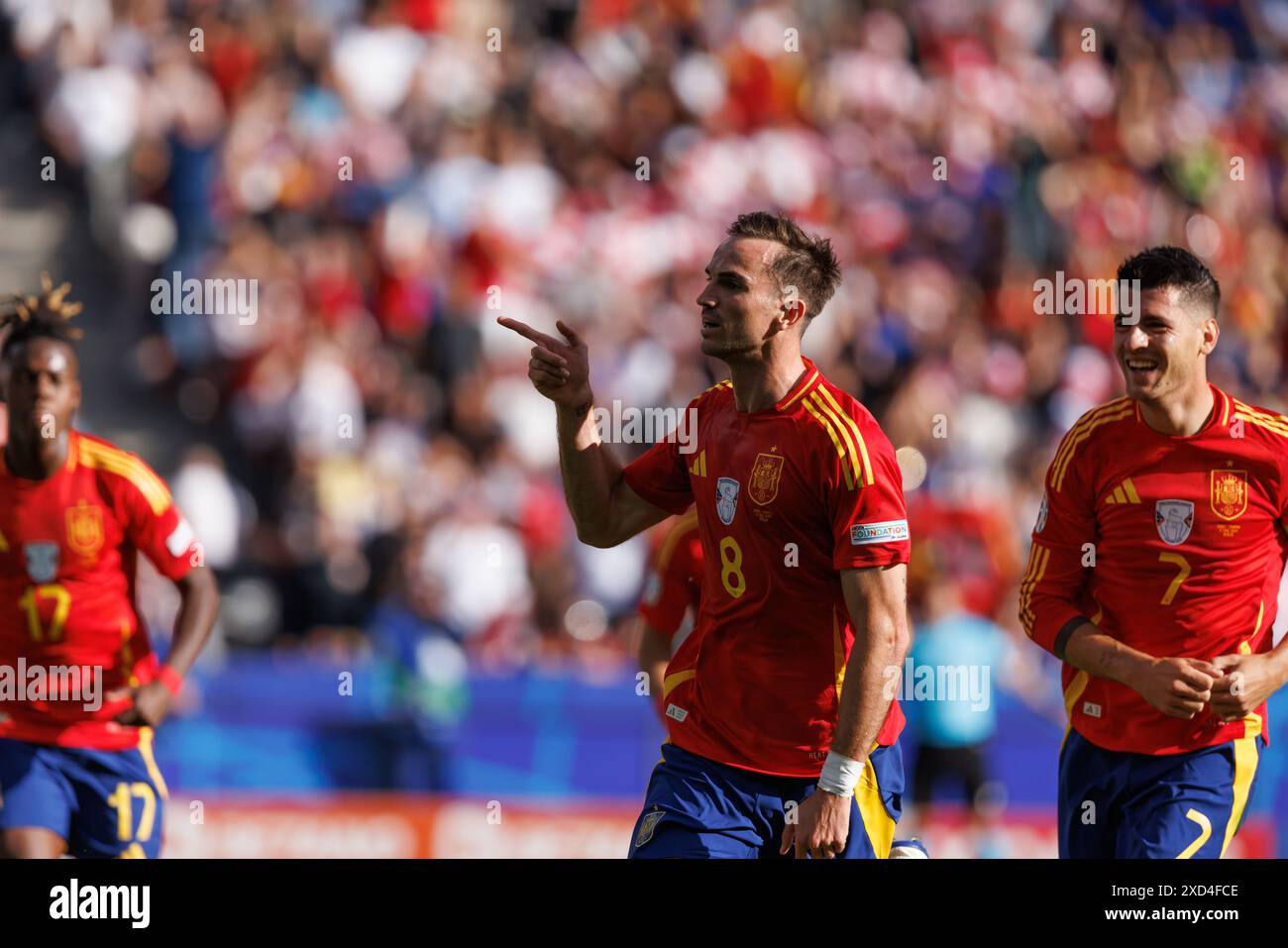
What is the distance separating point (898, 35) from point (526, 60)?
3805 mm

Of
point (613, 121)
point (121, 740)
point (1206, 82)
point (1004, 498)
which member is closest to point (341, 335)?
point (613, 121)

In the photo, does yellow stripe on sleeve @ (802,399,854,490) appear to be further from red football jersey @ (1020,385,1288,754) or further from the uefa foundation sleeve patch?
red football jersey @ (1020,385,1288,754)

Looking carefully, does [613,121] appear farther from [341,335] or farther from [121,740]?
[121,740]

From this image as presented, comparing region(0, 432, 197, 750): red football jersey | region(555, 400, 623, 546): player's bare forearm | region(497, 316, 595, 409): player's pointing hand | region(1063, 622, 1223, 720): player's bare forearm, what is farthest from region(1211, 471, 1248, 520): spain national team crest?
region(0, 432, 197, 750): red football jersey

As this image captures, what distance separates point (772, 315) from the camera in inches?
222

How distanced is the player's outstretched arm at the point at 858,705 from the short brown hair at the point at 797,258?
991 millimetres

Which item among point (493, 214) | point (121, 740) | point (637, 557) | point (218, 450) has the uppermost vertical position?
point (493, 214)

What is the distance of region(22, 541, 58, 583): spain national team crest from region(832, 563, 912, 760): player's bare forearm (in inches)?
130

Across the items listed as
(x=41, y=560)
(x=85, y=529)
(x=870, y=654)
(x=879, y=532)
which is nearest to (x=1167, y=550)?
(x=879, y=532)

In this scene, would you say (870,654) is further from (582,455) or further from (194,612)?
(194,612)

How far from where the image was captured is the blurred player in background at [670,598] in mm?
7125

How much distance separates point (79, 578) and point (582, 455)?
2.29m

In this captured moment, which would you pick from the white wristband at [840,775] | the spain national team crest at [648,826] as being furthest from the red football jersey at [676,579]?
the white wristband at [840,775]

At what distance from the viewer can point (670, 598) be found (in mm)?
7176
